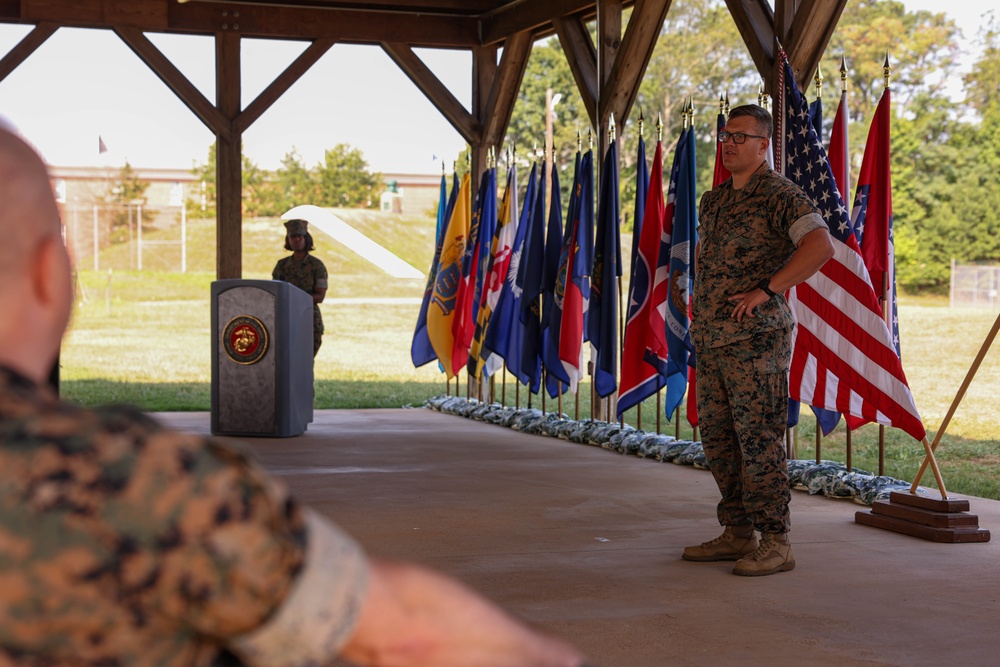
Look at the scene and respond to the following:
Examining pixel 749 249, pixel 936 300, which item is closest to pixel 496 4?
pixel 749 249

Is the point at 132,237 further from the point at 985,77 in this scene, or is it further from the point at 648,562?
the point at 648,562

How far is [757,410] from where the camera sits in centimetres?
364

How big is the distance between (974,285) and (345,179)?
38.7 feet

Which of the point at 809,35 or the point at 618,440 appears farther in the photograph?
the point at 618,440

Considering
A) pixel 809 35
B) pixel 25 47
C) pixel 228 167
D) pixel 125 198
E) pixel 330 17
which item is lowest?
pixel 228 167

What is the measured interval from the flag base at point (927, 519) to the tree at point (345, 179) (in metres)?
19.6

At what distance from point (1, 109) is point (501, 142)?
18.0m

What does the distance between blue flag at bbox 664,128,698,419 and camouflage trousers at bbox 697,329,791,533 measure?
6.22 feet

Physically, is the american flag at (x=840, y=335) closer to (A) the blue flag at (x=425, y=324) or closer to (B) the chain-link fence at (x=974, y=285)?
(A) the blue flag at (x=425, y=324)

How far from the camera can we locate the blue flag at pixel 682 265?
18.7 feet

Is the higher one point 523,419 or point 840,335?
point 840,335

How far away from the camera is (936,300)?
19797mm

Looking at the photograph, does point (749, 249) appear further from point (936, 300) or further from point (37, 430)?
point (936, 300)

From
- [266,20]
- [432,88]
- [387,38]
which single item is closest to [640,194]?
[432,88]
